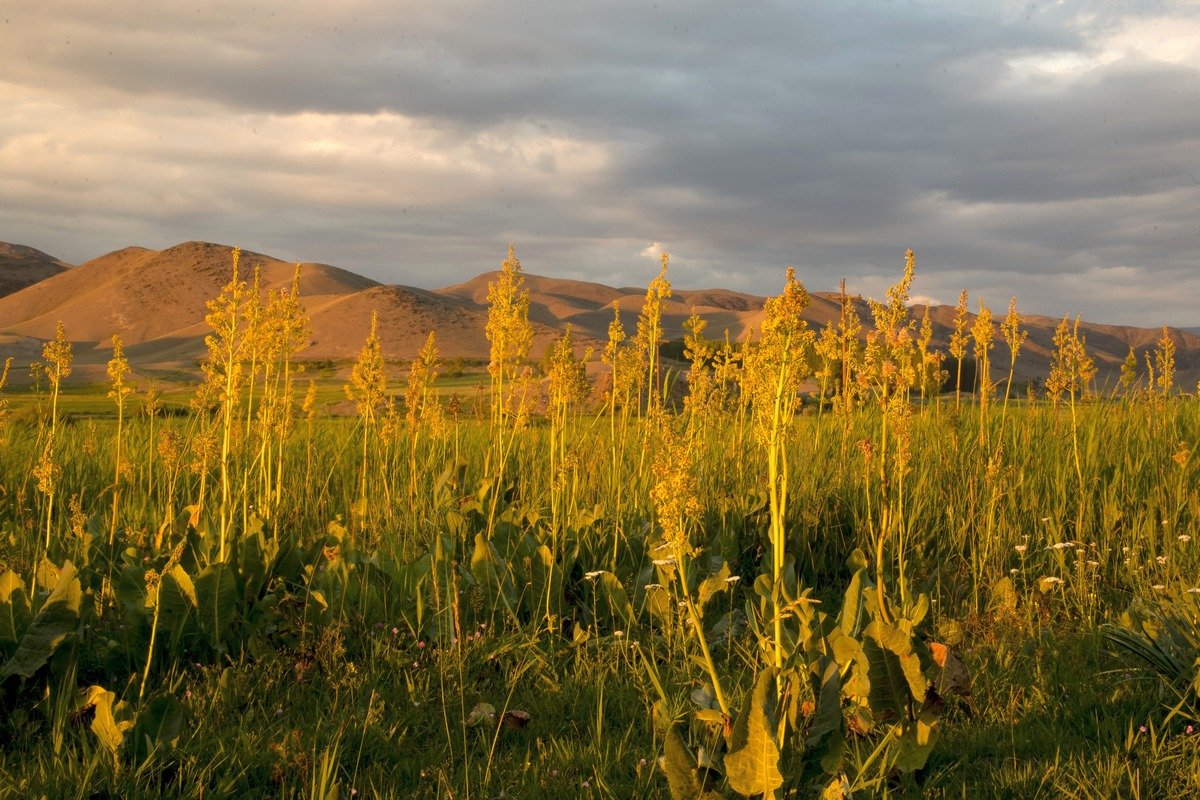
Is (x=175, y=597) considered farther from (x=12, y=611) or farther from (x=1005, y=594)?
(x=1005, y=594)

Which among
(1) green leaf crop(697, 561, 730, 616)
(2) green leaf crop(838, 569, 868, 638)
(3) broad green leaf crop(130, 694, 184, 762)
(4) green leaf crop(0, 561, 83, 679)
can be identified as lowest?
(3) broad green leaf crop(130, 694, 184, 762)

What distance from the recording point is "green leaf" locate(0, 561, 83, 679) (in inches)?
114

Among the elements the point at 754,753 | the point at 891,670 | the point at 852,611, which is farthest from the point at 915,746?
the point at 754,753

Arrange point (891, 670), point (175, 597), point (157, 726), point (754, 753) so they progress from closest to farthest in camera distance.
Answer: point (754, 753), point (891, 670), point (157, 726), point (175, 597)

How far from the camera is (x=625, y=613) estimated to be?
3.61 metres

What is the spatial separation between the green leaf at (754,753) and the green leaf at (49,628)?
2328 mm

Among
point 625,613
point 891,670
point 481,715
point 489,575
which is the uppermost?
point 891,670

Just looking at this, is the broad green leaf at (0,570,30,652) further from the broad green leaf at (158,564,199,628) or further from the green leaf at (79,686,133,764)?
the green leaf at (79,686,133,764)

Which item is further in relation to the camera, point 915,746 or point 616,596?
point 616,596

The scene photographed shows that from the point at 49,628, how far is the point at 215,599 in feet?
1.81

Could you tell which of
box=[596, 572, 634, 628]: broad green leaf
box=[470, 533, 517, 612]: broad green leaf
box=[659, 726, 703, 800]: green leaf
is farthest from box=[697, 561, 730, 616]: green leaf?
box=[659, 726, 703, 800]: green leaf

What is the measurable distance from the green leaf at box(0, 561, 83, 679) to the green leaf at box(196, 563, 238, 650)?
0.42m

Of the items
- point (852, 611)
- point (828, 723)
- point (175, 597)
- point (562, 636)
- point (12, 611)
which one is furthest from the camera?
point (562, 636)

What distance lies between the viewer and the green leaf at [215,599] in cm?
333
